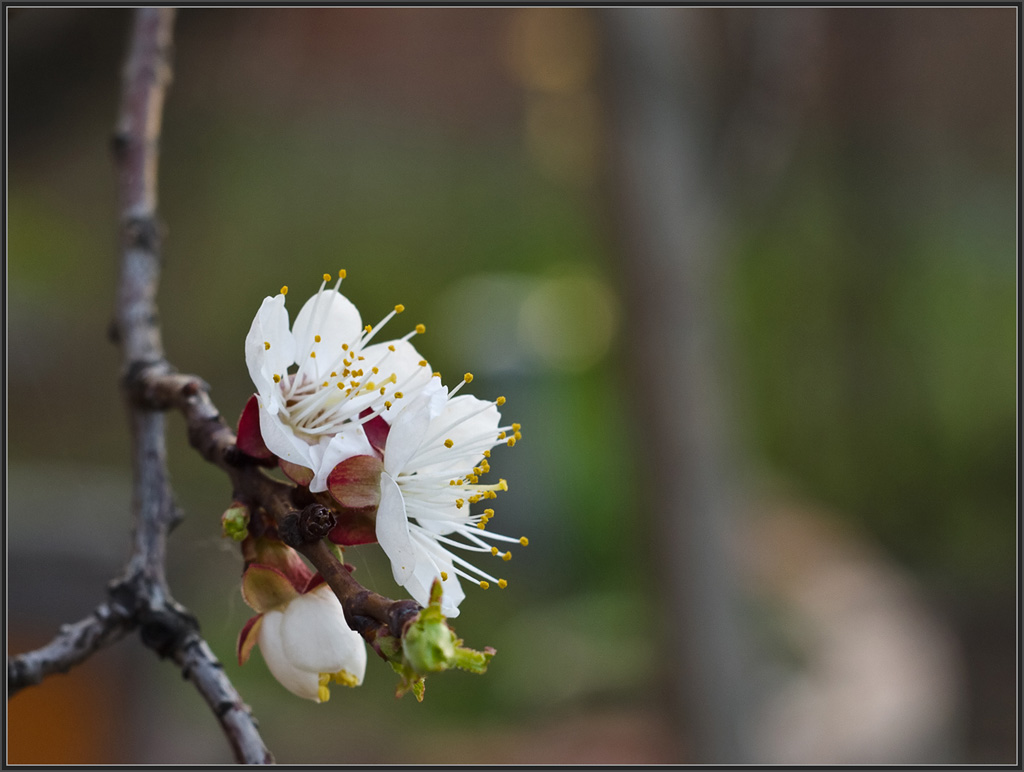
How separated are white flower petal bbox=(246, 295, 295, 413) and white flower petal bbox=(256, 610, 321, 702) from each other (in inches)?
4.4

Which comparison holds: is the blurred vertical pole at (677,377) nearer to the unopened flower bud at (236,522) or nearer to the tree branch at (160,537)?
the tree branch at (160,537)

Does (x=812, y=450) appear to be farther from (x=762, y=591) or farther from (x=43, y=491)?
(x=43, y=491)

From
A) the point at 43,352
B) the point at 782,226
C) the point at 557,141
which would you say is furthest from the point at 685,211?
the point at 782,226

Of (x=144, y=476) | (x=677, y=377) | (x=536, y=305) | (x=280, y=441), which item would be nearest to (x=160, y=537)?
(x=144, y=476)

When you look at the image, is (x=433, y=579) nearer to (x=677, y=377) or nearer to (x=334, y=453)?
(x=334, y=453)

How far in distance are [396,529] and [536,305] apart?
3.56 meters

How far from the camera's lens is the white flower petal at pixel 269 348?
464 millimetres

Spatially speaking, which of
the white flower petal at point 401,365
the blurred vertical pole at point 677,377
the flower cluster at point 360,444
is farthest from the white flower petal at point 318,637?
the blurred vertical pole at point 677,377

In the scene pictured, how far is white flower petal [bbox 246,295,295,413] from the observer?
0.46 metres

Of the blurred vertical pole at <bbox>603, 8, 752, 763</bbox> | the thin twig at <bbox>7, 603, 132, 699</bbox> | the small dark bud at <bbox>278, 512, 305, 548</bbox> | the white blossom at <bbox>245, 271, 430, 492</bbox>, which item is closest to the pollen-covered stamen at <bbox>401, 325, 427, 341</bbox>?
the white blossom at <bbox>245, 271, 430, 492</bbox>

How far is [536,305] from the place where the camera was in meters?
3.96

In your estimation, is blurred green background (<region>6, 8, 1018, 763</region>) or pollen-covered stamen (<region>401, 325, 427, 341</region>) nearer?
pollen-covered stamen (<region>401, 325, 427, 341</region>)

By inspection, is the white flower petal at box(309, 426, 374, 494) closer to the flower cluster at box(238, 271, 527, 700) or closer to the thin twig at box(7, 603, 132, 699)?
the flower cluster at box(238, 271, 527, 700)

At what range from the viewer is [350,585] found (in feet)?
1.36
